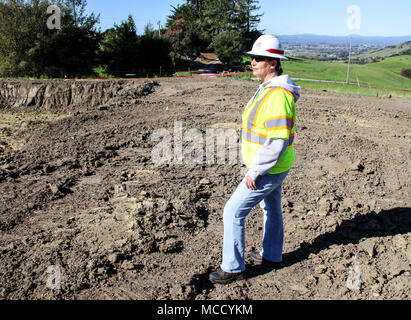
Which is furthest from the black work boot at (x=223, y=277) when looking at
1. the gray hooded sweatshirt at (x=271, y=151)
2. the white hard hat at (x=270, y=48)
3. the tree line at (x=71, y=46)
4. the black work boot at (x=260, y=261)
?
the tree line at (x=71, y=46)

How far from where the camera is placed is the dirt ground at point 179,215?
3.40 metres

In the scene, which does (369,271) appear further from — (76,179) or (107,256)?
(76,179)

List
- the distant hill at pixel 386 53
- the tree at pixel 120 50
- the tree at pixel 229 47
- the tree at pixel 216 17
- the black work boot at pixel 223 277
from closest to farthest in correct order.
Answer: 1. the black work boot at pixel 223 277
2. the tree at pixel 120 50
3. the tree at pixel 229 47
4. the tree at pixel 216 17
5. the distant hill at pixel 386 53

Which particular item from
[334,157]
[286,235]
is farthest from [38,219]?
[334,157]

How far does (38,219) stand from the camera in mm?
4719

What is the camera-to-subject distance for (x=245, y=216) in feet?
10.2

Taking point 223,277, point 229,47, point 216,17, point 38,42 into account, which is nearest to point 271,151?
point 223,277

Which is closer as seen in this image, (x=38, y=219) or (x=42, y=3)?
(x=38, y=219)

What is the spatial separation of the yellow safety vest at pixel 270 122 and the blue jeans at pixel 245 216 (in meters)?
0.15

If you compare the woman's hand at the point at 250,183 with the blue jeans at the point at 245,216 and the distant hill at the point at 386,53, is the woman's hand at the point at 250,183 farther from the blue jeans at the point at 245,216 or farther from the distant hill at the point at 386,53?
the distant hill at the point at 386,53

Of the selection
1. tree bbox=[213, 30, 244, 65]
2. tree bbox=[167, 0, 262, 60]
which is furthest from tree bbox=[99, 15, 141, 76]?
tree bbox=[167, 0, 262, 60]

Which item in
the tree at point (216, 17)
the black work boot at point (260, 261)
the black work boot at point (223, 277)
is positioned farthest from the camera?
the tree at point (216, 17)

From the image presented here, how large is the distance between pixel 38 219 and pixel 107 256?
158 cm

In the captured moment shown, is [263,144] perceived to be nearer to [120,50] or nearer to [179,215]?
[179,215]
